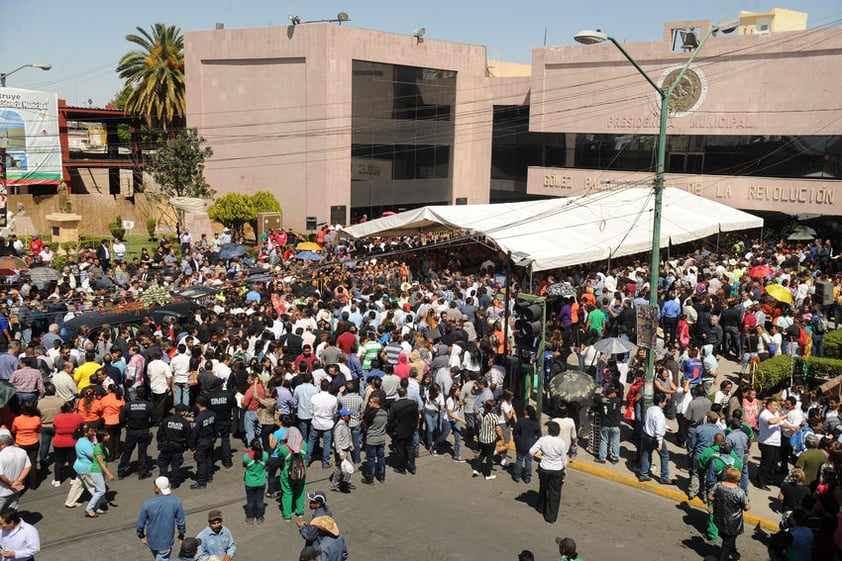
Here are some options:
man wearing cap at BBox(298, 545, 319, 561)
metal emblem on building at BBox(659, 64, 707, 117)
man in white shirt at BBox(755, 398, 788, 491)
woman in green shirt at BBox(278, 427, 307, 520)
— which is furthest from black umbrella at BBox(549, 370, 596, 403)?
metal emblem on building at BBox(659, 64, 707, 117)

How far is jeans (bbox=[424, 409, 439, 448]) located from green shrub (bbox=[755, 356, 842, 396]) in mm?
6895

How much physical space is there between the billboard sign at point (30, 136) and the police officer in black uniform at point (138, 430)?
35388 millimetres

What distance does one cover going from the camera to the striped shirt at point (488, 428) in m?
12.5

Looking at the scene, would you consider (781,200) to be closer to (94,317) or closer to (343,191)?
(343,191)

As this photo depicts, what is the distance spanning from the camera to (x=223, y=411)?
1228 centimetres

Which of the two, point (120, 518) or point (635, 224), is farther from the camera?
point (635, 224)

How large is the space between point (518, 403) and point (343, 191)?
85.5 feet

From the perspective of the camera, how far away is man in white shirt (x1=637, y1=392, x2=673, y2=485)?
40.9ft

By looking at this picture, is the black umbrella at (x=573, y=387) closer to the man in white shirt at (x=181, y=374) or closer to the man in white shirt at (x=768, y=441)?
the man in white shirt at (x=768, y=441)

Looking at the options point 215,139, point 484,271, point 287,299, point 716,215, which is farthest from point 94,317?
point 215,139

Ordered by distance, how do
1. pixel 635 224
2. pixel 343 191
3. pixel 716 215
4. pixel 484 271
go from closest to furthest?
pixel 484 271 < pixel 635 224 < pixel 716 215 < pixel 343 191

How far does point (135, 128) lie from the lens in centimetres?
5188

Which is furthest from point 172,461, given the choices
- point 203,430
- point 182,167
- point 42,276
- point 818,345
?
point 182,167

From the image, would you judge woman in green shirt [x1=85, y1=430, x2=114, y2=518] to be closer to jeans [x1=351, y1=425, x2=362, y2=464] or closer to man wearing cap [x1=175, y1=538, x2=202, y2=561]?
man wearing cap [x1=175, y1=538, x2=202, y2=561]
